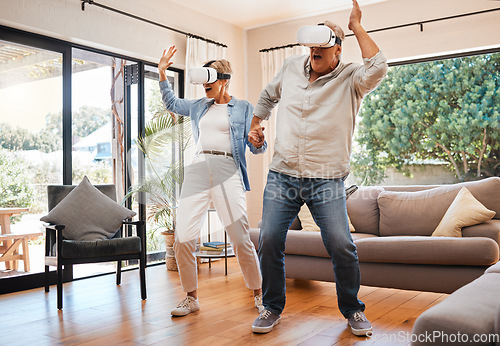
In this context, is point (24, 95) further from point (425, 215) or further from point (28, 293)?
point (425, 215)

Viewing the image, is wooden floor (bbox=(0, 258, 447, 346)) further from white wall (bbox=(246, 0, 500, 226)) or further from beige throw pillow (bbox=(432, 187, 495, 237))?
white wall (bbox=(246, 0, 500, 226))

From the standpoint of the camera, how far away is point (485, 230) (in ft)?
9.77

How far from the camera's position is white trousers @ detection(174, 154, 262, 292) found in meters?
2.56

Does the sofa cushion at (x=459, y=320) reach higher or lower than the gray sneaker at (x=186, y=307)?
higher

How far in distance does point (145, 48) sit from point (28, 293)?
2.44 metres

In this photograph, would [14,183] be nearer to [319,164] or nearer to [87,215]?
[87,215]

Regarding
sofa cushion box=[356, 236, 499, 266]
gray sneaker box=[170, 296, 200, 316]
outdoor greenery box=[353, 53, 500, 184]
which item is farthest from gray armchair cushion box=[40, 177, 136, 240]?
outdoor greenery box=[353, 53, 500, 184]

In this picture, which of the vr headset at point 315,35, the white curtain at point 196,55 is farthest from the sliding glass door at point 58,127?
the vr headset at point 315,35

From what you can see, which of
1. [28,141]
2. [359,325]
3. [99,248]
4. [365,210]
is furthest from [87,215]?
[365,210]

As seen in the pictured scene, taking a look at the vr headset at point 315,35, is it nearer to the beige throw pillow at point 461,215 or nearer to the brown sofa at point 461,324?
the brown sofa at point 461,324

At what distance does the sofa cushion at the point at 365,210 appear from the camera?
146 inches

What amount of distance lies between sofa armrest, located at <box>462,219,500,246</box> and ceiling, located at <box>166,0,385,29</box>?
110 inches

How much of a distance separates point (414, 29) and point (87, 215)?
3589mm

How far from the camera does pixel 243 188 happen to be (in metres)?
2.73
